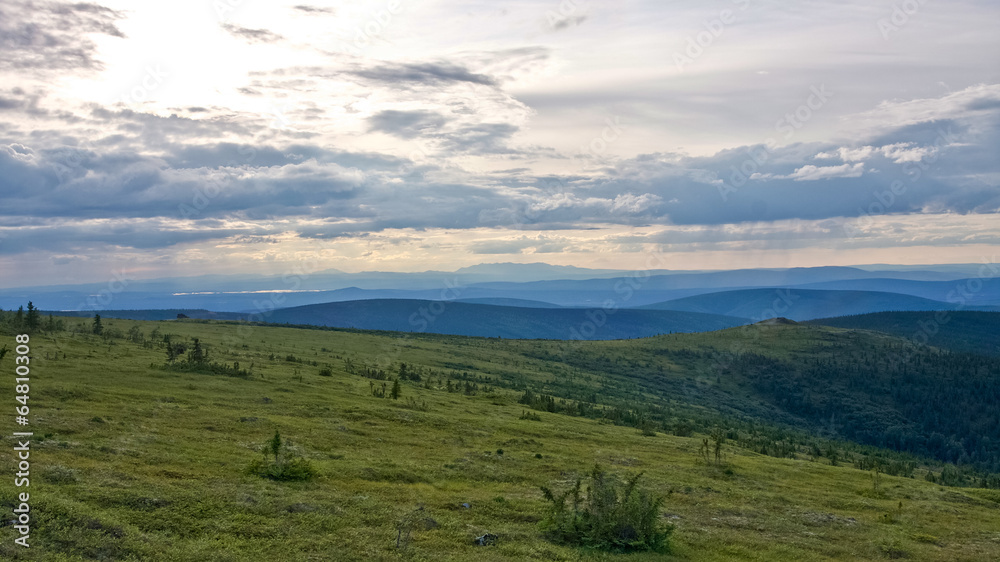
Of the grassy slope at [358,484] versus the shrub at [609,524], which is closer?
the grassy slope at [358,484]

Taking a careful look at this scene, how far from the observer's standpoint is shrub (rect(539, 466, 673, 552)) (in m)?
18.2

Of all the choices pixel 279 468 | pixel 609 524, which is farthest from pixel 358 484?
pixel 609 524

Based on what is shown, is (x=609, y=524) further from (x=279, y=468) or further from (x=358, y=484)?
(x=279, y=468)

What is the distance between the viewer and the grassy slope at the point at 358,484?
15.4 meters

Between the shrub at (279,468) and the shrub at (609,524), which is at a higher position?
the shrub at (279,468)

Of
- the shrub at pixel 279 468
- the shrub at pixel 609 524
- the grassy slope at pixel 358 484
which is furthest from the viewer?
the shrub at pixel 279 468

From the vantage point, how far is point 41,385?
28141 mm

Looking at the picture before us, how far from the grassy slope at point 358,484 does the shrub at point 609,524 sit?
0.78 metres

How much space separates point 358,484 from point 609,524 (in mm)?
9264

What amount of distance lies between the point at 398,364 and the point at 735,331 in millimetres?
106798

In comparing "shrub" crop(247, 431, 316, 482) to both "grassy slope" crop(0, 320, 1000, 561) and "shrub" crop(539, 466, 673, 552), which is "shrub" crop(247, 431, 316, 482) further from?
"shrub" crop(539, 466, 673, 552)

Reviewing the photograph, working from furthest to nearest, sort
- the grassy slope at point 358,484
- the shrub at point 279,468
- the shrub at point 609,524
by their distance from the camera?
the shrub at point 279,468, the shrub at point 609,524, the grassy slope at point 358,484

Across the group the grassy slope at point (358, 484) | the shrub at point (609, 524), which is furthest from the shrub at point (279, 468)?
the shrub at point (609, 524)

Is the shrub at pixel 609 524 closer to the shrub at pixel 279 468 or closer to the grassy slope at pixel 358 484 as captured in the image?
the grassy slope at pixel 358 484
